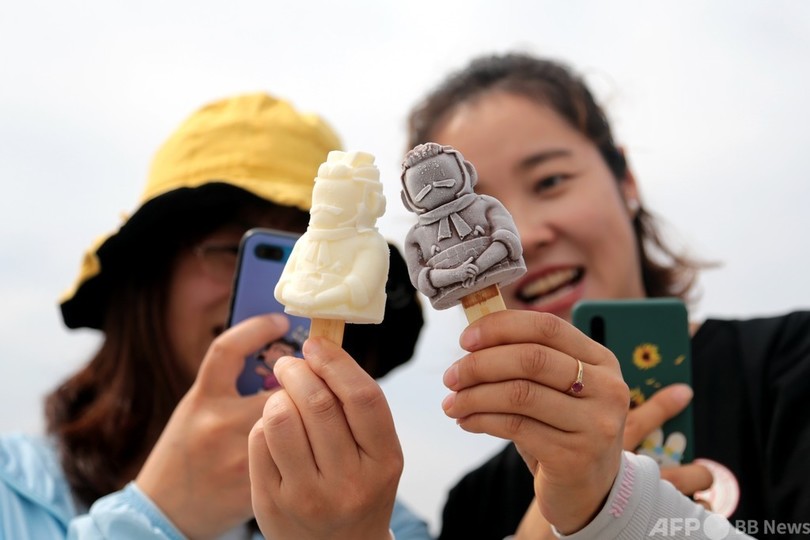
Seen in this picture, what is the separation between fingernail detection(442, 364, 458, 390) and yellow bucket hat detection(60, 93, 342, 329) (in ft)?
4.95

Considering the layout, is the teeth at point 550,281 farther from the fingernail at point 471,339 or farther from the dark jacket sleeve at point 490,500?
the fingernail at point 471,339

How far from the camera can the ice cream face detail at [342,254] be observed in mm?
1427

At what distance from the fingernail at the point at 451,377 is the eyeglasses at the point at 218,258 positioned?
1.72 m

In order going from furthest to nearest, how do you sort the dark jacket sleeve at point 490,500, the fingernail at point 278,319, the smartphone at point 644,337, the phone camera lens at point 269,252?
Result: 1. the dark jacket sleeve at point 490,500
2. the phone camera lens at point 269,252
3. the fingernail at point 278,319
4. the smartphone at point 644,337

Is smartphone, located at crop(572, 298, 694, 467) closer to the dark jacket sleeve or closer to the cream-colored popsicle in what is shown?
the dark jacket sleeve

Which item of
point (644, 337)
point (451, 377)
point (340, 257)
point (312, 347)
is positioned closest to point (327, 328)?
point (312, 347)

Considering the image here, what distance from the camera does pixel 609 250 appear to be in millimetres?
2781

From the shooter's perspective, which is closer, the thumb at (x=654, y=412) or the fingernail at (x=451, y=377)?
the fingernail at (x=451, y=377)

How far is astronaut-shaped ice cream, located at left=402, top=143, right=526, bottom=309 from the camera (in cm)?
139

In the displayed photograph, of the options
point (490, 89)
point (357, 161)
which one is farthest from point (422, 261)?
Answer: point (490, 89)

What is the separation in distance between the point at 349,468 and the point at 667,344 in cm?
125

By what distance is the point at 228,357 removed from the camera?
6.98ft

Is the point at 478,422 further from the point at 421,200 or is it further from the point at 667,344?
the point at 667,344

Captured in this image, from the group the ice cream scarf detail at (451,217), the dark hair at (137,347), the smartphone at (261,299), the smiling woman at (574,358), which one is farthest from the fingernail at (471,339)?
the dark hair at (137,347)
